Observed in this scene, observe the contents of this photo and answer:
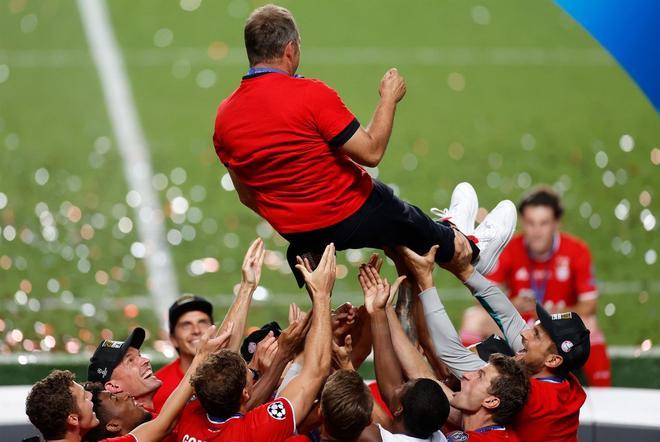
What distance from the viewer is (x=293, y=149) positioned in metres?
6.32

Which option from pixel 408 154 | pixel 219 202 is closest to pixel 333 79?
pixel 408 154

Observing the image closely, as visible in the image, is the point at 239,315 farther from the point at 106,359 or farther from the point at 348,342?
the point at 106,359

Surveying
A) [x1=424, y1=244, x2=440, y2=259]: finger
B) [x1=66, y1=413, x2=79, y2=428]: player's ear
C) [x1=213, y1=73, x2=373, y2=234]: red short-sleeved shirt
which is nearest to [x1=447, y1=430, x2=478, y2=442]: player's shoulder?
[x1=424, y1=244, x2=440, y2=259]: finger

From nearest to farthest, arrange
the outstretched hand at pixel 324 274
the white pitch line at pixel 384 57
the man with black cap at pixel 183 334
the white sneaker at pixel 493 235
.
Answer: the outstretched hand at pixel 324 274 → the white sneaker at pixel 493 235 → the man with black cap at pixel 183 334 → the white pitch line at pixel 384 57

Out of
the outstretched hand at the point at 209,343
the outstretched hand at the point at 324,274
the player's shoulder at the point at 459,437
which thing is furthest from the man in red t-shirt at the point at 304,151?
the player's shoulder at the point at 459,437

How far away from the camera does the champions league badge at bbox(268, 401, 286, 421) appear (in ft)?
20.0

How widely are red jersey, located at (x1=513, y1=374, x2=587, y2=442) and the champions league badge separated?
122 centimetres

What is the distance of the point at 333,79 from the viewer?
15.6m

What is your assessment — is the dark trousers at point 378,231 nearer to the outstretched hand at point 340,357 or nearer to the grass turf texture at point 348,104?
the outstretched hand at point 340,357

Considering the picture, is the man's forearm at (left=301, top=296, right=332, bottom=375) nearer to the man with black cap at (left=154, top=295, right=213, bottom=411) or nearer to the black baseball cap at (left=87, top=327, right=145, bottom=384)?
the black baseball cap at (left=87, top=327, right=145, bottom=384)

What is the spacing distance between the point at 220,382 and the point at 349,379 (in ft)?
1.94

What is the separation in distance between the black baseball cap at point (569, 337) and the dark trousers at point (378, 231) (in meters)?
0.69

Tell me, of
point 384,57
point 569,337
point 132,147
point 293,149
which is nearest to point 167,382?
point 293,149

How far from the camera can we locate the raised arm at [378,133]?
6.24 m
